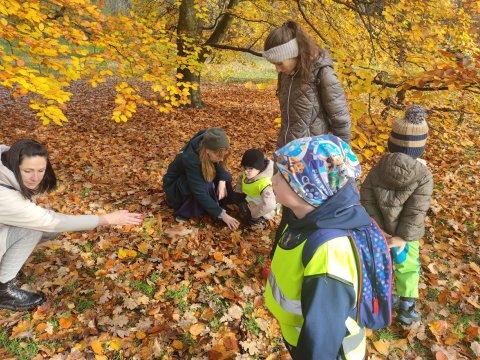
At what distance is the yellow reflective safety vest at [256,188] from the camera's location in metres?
4.12

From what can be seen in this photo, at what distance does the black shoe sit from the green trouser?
3.34 m

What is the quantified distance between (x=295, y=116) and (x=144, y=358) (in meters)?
2.37

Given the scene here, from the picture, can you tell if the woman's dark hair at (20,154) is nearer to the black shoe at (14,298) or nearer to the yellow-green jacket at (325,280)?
the black shoe at (14,298)

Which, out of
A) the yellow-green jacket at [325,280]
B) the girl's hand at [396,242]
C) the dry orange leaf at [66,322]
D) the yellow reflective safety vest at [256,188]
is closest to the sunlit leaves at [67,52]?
the yellow reflective safety vest at [256,188]

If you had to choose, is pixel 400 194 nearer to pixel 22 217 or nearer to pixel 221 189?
pixel 221 189

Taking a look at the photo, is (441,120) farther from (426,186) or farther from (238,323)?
(238,323)

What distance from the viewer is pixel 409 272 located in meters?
2.88

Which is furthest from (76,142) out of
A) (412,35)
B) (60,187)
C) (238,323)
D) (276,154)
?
(412,35)

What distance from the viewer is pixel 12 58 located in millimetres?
3945

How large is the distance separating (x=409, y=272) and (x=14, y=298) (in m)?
3.58

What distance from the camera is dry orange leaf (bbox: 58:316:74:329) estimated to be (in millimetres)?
2803

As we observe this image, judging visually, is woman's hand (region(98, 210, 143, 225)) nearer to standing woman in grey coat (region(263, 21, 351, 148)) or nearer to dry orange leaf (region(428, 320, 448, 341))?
standing woman in grey coat (region(263, 21, 351, 148))

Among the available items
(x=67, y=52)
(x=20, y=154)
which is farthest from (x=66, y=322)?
(x=67, y=52)

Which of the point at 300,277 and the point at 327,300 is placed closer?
the point at 327,300
